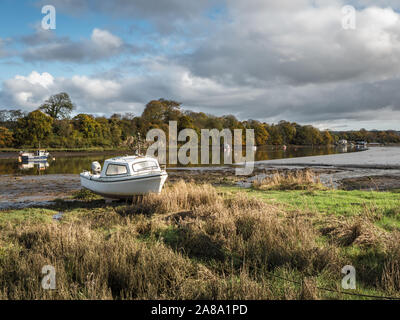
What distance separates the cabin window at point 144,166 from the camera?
1681 cm

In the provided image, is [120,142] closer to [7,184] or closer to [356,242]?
[7,184]

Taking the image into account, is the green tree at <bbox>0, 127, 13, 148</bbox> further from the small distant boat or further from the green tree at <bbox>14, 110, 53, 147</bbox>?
the small distant boat

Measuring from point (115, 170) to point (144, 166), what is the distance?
1641 millimetres

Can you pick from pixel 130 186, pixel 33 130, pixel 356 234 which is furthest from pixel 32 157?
pixel 356 234

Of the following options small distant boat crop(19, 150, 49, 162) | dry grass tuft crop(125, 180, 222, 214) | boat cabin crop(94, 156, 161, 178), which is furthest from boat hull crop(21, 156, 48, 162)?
dry grass tuft crop(125, 180, 222, 214)

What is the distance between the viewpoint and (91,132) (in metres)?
93.5

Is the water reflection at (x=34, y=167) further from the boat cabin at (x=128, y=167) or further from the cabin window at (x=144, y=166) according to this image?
the cabin window at (x=144, y=166)

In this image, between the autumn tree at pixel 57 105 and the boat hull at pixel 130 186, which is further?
the autumn tree at pixel 57 105

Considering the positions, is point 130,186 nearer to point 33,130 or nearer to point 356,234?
point 356,234

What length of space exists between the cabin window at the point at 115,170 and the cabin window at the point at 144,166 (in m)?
0.61

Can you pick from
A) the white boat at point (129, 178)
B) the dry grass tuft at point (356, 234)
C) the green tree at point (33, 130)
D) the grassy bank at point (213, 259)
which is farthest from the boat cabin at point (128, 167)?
the green tree at point (33, 130)

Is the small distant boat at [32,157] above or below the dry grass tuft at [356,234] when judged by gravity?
above

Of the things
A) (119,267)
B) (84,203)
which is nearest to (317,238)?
(119,267)

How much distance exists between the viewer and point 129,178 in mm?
16062
